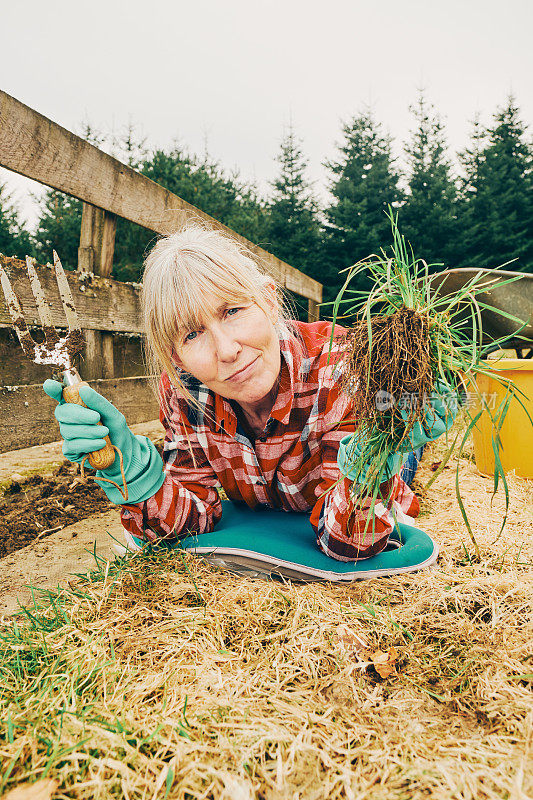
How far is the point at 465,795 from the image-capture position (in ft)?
2.57

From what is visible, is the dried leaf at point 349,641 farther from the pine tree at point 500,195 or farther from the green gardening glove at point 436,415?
the pine tree at point 500,195

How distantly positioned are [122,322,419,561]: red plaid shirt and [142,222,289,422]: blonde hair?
10.4 inches

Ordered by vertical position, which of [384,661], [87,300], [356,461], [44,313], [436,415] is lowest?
[384,661]

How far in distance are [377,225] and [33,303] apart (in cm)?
1399

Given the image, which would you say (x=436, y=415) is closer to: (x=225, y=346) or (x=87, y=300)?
(x=225, y=346)

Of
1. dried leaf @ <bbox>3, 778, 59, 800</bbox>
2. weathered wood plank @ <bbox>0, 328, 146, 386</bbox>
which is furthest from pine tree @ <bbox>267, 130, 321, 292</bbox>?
dried leaf @ <bbox>3, 778, 59, 800</bbox>

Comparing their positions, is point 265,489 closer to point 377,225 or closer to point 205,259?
point 205,259

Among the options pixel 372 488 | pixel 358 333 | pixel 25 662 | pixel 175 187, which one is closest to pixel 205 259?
pixel 358 333

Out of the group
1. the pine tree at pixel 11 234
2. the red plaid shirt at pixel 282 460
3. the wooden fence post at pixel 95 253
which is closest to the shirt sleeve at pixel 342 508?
the red plaid shirt at pixel 282 460

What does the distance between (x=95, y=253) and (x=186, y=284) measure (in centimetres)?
128

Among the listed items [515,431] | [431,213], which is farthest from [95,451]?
[431,213]

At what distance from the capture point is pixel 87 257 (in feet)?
8.23

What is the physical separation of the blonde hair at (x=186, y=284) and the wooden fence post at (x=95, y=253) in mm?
965

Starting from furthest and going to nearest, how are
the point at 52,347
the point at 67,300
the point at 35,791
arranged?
the point at 67,300 → the point at 52,347 → the point at 35,791
